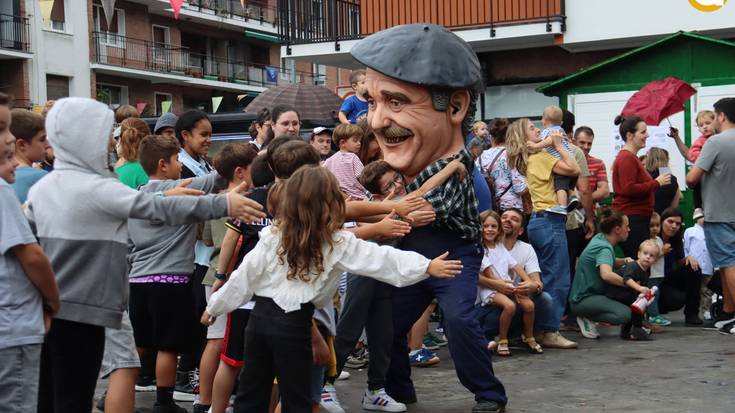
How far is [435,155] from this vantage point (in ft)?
21.5

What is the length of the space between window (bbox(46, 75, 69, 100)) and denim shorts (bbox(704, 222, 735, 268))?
31.0 metres

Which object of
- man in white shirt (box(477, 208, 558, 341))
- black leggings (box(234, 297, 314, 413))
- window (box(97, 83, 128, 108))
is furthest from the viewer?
window (box(97, 83, 128, 108))

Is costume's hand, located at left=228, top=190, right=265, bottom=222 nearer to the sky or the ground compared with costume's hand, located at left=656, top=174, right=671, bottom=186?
nearer to the sky

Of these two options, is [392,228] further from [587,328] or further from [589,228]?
[589,228]

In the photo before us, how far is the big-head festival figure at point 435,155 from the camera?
6.21 m

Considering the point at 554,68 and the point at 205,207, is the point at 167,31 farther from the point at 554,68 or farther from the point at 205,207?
the point at 205,207

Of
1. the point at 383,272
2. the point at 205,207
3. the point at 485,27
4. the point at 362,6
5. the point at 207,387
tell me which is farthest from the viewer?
the point at 362,6

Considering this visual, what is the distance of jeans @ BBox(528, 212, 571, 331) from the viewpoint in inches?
355

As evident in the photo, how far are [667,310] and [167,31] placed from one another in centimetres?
3576

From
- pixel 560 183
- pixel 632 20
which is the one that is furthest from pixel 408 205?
pixel 632 20

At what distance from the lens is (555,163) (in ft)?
30.0

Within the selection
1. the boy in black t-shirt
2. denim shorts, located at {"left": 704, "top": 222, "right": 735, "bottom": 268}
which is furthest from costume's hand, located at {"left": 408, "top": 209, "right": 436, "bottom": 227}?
denim shorts, located at {"left": 704, "top": 222, "right": 735, "bottom": 268}

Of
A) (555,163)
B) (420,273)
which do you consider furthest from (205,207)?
(555,163)

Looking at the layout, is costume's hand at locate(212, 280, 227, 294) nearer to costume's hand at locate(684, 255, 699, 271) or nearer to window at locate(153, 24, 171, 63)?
costume's hand at locate(684, 255, 699, 271)
